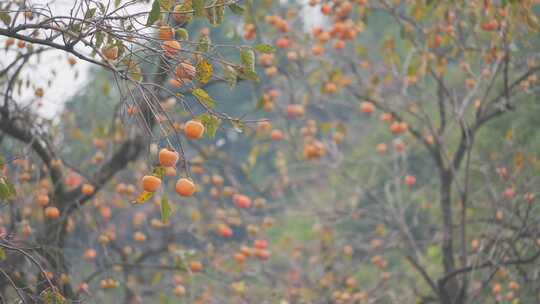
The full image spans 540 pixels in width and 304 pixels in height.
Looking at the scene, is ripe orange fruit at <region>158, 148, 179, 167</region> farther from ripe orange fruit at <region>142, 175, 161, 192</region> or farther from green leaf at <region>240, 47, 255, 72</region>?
green leaf at <region>240, 47, 255, 72</region>

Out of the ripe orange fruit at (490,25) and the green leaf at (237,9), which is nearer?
the green leaf at (237,9)

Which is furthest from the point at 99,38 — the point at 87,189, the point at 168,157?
the point at 87,189

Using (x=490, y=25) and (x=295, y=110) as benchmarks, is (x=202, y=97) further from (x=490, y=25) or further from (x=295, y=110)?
(x=295, y=110)

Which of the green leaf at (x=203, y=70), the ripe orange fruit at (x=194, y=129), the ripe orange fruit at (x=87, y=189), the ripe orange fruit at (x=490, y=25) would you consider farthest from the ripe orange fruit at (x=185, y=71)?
Result: the ripe orange fruit at (x=490, y=25)

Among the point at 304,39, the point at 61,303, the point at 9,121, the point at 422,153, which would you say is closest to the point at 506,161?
the point at 304,39

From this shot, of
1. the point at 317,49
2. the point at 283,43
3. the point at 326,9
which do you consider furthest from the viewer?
the point at 317,49

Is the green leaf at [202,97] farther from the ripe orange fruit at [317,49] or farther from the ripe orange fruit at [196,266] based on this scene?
the ripe orange fruit at [317,49]

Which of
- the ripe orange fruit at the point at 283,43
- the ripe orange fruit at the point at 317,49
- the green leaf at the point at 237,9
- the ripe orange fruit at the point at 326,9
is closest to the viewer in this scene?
the green leaf at the point at 237,9

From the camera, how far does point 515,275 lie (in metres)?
3.90

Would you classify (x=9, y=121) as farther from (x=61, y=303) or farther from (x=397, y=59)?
(x=397, y=59)

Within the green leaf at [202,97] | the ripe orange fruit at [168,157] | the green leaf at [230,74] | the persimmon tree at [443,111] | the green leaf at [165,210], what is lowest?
the green leaf at [165,210]

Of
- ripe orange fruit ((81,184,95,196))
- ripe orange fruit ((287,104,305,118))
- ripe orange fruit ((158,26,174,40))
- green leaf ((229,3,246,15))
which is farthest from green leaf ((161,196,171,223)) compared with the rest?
ripe orange fruit ((287,104,305,118))

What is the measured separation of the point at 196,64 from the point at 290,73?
2187mm

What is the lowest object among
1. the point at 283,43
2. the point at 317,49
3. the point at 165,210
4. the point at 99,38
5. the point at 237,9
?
the point at 165,210
